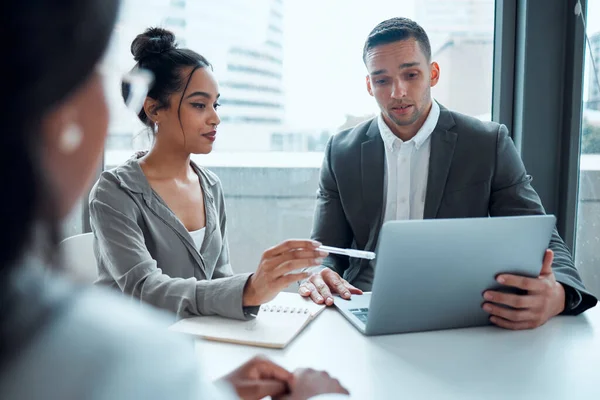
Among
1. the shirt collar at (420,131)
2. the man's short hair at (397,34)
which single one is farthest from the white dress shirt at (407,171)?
the man's short hair at (397,34)

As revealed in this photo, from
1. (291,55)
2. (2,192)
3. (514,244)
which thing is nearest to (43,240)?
(2,192)

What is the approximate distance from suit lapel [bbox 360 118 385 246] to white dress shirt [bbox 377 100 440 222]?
1.2 inches

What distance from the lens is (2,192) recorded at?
32 cm

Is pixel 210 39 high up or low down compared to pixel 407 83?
up

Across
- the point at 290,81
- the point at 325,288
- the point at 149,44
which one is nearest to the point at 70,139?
the point at 325,288

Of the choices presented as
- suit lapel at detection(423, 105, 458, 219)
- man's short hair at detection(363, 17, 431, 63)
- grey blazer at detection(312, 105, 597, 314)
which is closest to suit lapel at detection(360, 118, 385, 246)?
grey blazer at detection(312, 105, 597, 314)

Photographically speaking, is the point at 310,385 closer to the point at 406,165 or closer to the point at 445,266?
the point at 445,266

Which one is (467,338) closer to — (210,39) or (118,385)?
(118,385)

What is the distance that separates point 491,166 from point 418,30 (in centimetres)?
55

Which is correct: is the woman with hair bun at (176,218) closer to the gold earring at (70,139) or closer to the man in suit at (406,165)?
the man in suit at (406,165)

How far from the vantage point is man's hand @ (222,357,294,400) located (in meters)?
0.67

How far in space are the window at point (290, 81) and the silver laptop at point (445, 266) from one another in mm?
1219

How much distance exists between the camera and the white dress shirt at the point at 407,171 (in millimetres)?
1737

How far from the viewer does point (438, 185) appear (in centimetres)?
166
